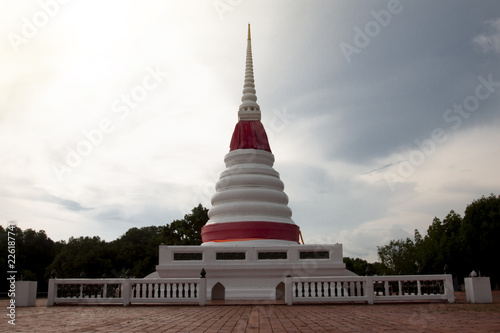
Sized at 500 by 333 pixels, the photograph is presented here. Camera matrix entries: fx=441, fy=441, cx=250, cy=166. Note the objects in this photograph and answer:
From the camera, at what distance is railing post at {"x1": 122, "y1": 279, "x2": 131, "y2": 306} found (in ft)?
64.0

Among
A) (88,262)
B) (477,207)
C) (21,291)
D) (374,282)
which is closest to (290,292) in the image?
(374,282)

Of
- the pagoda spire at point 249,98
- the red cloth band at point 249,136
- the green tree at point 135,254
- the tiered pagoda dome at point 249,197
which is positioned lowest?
the green tree at point 135,254

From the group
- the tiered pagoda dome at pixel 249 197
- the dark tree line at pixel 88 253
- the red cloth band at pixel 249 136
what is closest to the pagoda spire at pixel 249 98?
the tiered pagoda dome at pixel 249 197

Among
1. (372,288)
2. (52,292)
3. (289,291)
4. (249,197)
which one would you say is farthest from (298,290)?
(249,197)

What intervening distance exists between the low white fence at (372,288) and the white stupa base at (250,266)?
6.10m

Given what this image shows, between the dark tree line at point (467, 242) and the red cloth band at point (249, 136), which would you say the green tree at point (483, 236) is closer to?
the dark tree line at point (467, 242)

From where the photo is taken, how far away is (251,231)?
28.7m

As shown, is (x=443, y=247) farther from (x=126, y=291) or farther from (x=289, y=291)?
(x=126, y=291)

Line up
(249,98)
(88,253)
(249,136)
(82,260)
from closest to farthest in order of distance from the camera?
(249,136)
(249,98)
(82,260)
(88,253)

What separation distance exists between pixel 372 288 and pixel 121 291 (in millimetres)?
11335

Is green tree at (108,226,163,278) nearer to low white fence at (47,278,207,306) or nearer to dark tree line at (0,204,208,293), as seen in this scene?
dark tree line at (0,204,208,293)

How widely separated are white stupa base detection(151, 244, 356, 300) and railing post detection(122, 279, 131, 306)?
6934mm

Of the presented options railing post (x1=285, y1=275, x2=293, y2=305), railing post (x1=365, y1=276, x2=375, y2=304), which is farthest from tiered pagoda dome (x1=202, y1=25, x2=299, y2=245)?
railing post (x1=365, y1=276, x2=375, y2=304)

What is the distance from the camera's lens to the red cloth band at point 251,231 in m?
28.8
